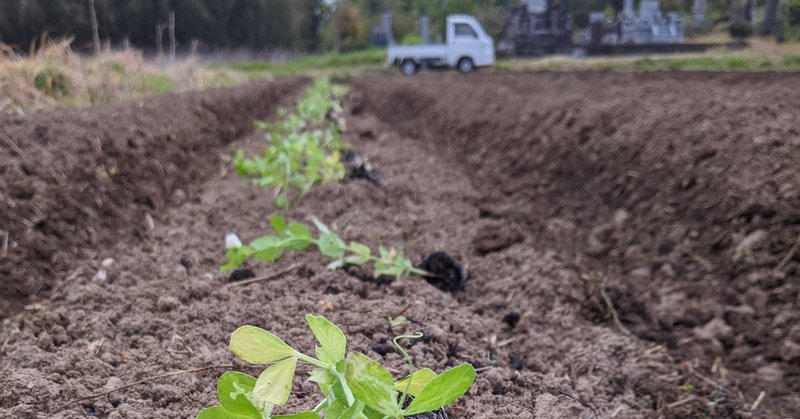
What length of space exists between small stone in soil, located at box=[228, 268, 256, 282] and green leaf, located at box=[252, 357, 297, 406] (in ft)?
4.03

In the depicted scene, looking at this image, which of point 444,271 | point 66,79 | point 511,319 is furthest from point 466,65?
point 511,319

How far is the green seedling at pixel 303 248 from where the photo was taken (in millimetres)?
1898

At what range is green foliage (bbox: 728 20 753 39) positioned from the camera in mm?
8907

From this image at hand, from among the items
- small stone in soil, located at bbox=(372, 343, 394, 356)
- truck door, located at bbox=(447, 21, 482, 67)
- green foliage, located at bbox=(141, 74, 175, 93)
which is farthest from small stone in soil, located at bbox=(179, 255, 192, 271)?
truck door, located at bbox=(447, 21, 482, 67)

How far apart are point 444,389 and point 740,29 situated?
410 inches

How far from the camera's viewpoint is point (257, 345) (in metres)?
0.85

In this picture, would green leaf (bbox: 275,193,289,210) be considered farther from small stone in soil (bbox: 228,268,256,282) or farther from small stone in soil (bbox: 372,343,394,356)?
small stone in soil (bbox: 372,343,394,356)

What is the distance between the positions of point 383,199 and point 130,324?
1.98 m

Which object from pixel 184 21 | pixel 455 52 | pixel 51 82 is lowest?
pixel 51 82

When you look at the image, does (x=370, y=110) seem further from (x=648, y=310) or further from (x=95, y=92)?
(x=648, y=310)

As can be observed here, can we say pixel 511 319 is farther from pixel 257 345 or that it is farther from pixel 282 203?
pixel 257 345

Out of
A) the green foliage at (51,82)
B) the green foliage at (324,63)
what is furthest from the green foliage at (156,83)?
the green foliage at (324,63)

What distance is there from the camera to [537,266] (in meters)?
2.91

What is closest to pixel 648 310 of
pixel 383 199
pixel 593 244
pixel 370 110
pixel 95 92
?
pixel 593 244
